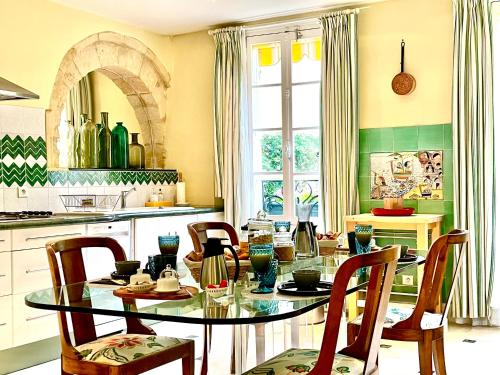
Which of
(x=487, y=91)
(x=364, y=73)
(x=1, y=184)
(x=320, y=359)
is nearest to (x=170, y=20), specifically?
(x=364, y=73)

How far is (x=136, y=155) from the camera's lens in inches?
250

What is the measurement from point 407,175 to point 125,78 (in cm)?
285

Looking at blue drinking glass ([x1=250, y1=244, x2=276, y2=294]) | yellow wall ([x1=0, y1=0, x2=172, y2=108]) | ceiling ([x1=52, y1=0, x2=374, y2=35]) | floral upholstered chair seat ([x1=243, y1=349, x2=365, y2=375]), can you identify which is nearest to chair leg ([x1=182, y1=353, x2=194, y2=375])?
floral upholstered chair seat ([x1=243, y1=349, x2=365, y2=375])

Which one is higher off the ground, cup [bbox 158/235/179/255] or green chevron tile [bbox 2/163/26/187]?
green chevron tile [bbox 2/163/26/187]

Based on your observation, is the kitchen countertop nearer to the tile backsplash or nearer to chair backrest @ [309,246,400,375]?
the tile backsplash

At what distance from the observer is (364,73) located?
5.65 metres

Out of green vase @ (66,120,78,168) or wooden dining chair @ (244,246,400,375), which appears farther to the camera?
green vase @ (66,120,78,168)

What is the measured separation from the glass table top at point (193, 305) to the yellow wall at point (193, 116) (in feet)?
13.1

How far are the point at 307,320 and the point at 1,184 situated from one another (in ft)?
8.37

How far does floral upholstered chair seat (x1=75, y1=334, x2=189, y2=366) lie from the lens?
99.6 inches

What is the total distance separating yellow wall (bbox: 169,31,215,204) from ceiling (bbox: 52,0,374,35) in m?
0.32

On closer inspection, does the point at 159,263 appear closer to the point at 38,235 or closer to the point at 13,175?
the point at 38,235

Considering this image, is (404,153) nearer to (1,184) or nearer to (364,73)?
(364,73)

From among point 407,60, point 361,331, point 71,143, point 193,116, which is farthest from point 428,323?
point 193,116
